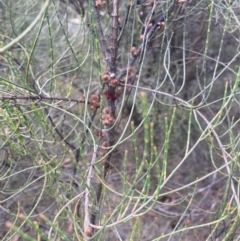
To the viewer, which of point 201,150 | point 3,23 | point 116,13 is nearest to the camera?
point 116,13

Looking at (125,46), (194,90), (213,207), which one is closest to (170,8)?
(125,46)

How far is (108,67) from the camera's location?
6.57 ft

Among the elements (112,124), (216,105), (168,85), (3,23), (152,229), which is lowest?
(152,229)

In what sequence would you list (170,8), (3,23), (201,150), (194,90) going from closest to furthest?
1. (170,8)
2. (3,23)
3. (194,90)
4. (201,150)

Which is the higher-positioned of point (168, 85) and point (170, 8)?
point (170, 8)

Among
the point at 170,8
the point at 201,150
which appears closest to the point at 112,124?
the point at 170,8

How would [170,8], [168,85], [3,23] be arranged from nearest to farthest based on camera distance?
[170,8] → [3,23] → [168,85]

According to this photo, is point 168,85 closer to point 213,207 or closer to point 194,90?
point 194,90

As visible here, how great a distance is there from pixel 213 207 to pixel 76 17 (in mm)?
2190

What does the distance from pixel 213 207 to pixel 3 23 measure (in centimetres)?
242

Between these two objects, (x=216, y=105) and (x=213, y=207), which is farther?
(x=216, y=105)

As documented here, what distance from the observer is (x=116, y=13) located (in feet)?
6.29

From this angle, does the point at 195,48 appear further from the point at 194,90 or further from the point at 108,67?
the point at 108,67

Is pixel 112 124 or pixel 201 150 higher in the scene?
pixel 112 124
